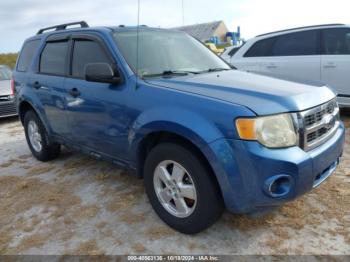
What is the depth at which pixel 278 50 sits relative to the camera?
712 centimetres

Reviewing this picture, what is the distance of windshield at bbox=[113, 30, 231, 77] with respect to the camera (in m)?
3.47

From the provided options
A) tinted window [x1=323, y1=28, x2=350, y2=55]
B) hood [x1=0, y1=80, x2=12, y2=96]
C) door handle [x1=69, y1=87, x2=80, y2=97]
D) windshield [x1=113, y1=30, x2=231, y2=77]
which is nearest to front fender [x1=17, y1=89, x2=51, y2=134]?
door handle [x1=69, y1=87, x2=80, y2=97]

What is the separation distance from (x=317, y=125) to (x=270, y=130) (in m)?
0.51

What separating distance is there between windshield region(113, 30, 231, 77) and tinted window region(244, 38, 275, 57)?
3418mm

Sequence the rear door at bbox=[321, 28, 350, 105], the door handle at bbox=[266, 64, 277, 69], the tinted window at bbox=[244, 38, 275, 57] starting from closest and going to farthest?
the rear door at bbox=[321, 28, 350, 105] → the door handle at bbox=[266, 64, 277, 69] → the tinted window at bbox=[244, 38, 275, 57]

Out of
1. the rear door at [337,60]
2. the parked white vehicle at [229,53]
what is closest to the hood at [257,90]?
the rear door at [337,60]

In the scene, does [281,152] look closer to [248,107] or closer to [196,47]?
[248,107]

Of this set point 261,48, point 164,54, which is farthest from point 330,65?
point 164,54

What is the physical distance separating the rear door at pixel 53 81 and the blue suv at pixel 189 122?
0.03 metres

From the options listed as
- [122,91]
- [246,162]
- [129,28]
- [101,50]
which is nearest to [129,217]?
[122,91]

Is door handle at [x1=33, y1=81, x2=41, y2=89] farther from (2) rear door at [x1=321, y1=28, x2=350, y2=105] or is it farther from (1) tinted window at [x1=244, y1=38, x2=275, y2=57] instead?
(2) rear door at [x1=321, y1=28, x2=350, y2=105]

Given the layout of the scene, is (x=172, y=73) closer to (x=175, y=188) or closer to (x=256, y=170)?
(x=175, y=188)

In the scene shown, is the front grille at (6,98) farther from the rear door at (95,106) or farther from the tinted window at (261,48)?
the tinted window at (261,48)

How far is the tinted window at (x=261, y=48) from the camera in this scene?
725 cm
